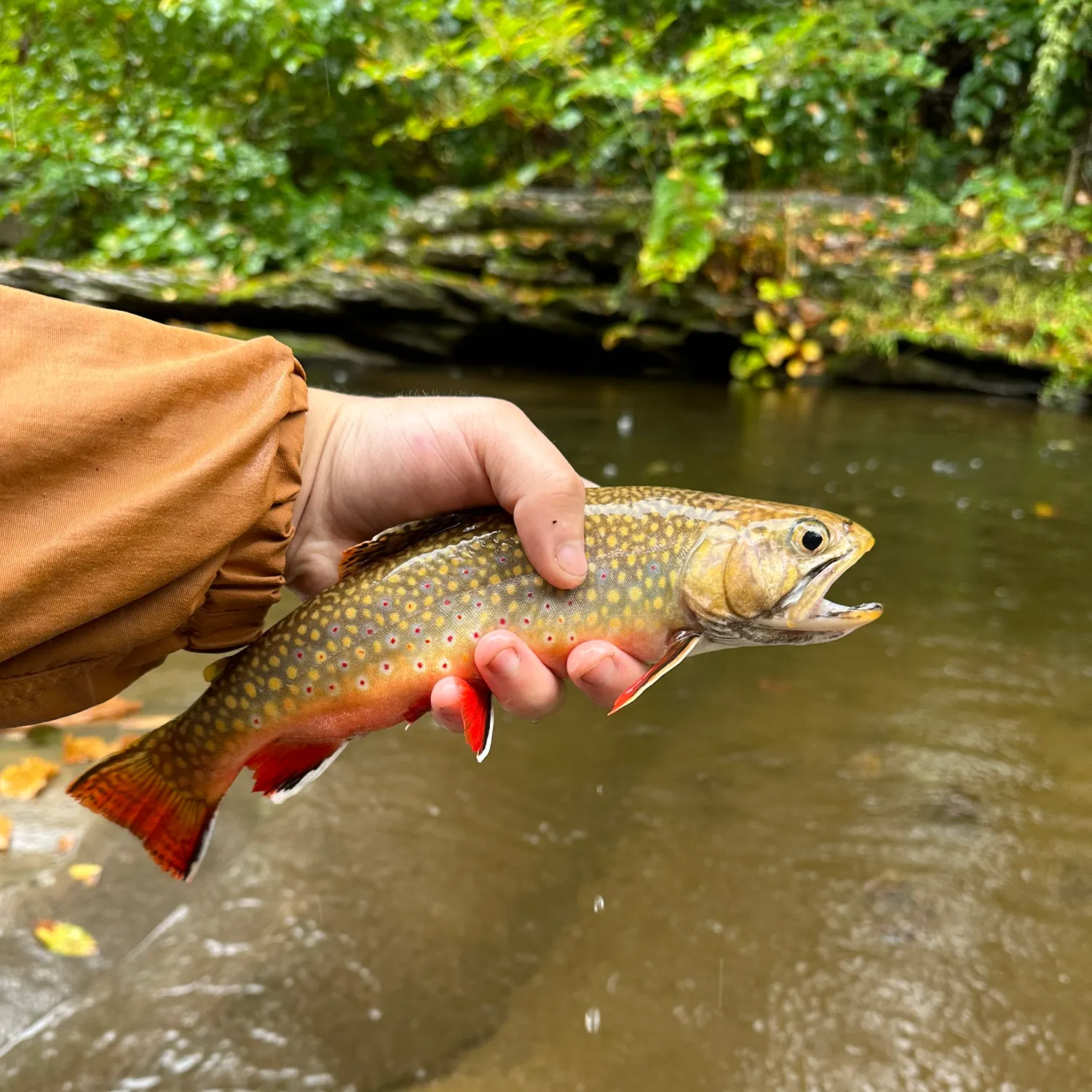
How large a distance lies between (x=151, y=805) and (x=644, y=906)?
1.47 m

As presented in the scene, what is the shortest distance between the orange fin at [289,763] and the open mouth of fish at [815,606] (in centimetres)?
105

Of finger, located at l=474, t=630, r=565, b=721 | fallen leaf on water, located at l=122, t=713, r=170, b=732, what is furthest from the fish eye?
fallen leaf on water, located at l=122, t=713, r=170, b=732

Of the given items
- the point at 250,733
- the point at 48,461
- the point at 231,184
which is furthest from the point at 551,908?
the point at 231,184

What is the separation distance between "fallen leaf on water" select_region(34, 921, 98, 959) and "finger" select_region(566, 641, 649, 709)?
1666 mm

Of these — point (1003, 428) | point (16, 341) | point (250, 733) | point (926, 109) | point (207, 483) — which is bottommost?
point (1003, 428)

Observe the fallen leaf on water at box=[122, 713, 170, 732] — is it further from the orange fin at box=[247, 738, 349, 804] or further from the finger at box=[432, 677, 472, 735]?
the finger at box=[432, 677, 472, 735]

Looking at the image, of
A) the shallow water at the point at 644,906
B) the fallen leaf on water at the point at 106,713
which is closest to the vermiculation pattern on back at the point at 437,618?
the shallow water at the point at 644,906

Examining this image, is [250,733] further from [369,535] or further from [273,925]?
[273,925]

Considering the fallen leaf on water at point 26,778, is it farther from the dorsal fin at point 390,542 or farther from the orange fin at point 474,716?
the orange fin at point 474,716

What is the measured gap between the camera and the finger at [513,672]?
201 cm

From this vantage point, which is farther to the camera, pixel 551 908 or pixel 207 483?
pixel 551 908

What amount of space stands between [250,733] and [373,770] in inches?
56.8

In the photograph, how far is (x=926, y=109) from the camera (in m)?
13.4

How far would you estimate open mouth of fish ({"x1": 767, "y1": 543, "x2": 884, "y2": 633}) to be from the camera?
1965mm
